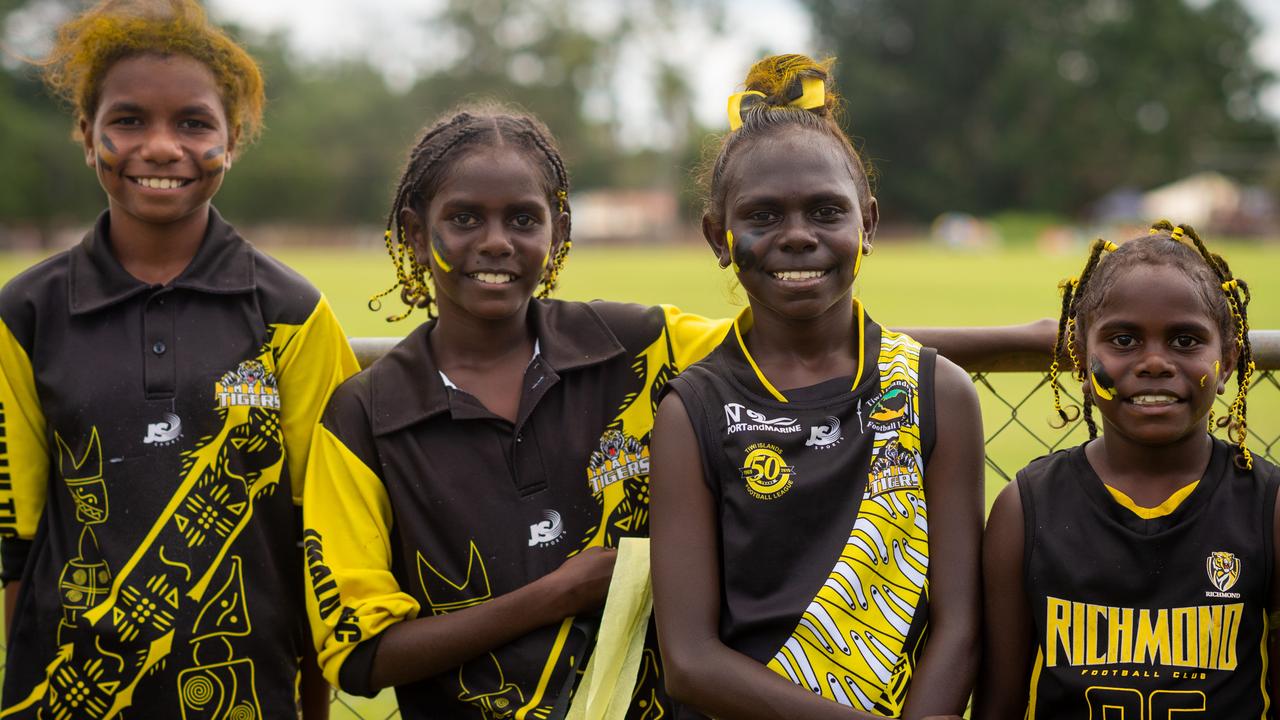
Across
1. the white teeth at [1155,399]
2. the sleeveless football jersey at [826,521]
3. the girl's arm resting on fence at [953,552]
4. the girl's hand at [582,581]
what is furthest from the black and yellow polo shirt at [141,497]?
the white teeth at [1155,399]

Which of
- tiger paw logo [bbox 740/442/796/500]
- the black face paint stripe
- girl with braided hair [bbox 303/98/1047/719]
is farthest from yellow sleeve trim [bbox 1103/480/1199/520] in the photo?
the black face paint stripe

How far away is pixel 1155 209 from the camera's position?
56.9 meters

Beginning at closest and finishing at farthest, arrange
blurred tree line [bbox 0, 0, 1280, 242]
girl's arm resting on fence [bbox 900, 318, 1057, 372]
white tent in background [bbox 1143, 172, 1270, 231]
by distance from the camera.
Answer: girl's arm resting on fence [bbox 900, 318, 1057, 372]
white tent in background [bbox 1143, 172, 1270, 231]
blurred tree line [bbox 0, 0, 1280, 242]

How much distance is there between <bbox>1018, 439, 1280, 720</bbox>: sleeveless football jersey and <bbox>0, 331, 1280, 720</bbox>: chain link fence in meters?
0.31

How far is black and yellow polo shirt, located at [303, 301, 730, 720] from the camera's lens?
2.55 meters

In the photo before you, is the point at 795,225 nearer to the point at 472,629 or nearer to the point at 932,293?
the point at 472,629

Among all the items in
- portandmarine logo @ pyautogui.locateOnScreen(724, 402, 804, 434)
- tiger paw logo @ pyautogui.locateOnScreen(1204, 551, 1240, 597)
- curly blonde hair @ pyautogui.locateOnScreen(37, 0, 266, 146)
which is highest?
curly blonde hair @ pyautogui.locateOnScreen(37, 0, 266, 146)

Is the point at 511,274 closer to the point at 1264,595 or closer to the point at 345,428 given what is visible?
the point at 345,428

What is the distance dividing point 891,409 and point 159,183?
1.77m

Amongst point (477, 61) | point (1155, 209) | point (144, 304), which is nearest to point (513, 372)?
point (144, 304)

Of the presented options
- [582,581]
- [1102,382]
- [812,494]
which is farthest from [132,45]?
[1102,382]

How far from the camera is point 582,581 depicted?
8.34 feet

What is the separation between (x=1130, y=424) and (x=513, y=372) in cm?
131

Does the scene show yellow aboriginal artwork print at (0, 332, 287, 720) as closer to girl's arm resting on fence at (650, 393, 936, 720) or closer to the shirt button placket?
the shirt button placket
